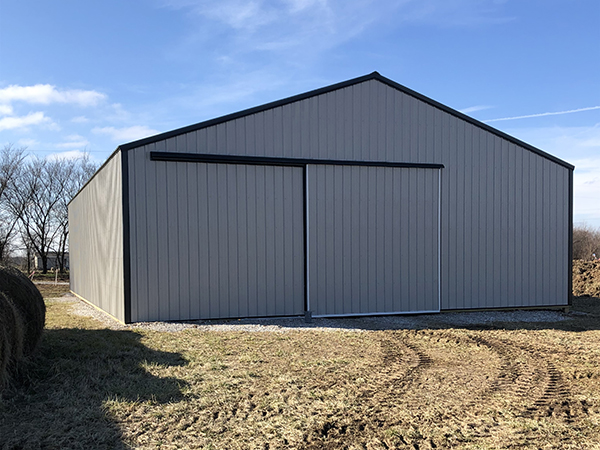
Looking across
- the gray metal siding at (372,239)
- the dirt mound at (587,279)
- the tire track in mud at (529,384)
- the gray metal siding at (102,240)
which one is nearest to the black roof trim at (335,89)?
the gray metal siding at (102,240)

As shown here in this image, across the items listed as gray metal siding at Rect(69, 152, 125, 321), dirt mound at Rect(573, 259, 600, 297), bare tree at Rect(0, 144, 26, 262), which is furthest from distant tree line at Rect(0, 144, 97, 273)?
dirt mound at Rect(573, 259, 600, 297)

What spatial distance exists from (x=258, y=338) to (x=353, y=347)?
1.57 m

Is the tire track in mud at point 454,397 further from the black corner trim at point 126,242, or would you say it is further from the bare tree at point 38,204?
the bare tree at point 38,204

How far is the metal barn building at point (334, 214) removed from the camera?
934 cm

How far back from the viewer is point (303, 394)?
4.70 m

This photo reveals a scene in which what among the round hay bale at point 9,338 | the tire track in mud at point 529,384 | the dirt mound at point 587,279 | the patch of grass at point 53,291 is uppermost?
the round hay bale at point 9,338

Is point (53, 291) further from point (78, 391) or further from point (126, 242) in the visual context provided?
point (78, 391)

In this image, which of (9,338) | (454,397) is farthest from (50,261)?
(454,397)

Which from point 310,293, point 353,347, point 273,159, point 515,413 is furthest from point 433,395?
point 273,159

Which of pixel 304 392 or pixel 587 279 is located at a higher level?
pixel 304 392

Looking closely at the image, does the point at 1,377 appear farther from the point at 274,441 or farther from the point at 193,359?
the point at 274,441

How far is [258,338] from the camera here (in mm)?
7742

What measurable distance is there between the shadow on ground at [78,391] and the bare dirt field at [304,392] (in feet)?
0.05

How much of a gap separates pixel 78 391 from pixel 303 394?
7.16 ft
